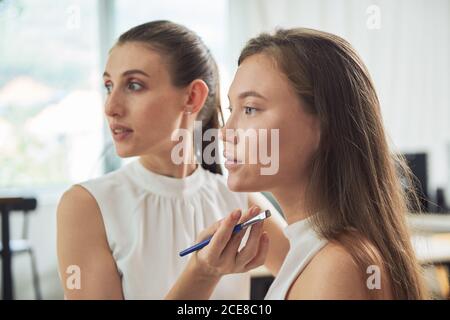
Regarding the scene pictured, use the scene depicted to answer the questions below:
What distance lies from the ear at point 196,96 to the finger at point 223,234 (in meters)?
0.16

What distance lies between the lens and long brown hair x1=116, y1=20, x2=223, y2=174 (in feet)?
1.79

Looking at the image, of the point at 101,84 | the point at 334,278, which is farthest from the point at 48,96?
the point at 334,278

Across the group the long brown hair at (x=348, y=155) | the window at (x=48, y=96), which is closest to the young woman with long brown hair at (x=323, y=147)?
the long brown hair at (x=348, y=155)

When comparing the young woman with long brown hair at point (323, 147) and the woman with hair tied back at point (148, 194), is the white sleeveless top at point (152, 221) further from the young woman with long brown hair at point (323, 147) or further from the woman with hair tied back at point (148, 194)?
the young woman with long brown hair at point (323, 147)

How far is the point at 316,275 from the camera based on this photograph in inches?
16.5

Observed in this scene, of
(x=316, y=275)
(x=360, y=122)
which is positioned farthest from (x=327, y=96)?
(x=316, y=275)

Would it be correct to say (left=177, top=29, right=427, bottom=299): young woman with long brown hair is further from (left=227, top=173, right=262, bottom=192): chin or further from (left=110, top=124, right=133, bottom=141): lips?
(left=110, top=124, right=133, bottom=141): lips

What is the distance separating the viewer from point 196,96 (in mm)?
576

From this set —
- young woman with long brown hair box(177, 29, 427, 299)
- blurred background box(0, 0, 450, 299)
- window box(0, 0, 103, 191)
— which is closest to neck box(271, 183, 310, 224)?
young woman with long brown hair box(177, 29, 427, 299)

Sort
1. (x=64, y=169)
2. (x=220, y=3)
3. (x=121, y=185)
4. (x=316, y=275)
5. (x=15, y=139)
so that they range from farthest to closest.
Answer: (x=220, y=3)
(x=15, y=139)
(x=64, y=169)
(x=121, y=185)
(x=316, y=275)

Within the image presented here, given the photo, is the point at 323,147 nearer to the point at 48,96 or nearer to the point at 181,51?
the point at 181,51

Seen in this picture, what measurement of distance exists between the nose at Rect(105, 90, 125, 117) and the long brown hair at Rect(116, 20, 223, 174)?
0.05m

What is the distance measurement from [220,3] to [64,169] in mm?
831
